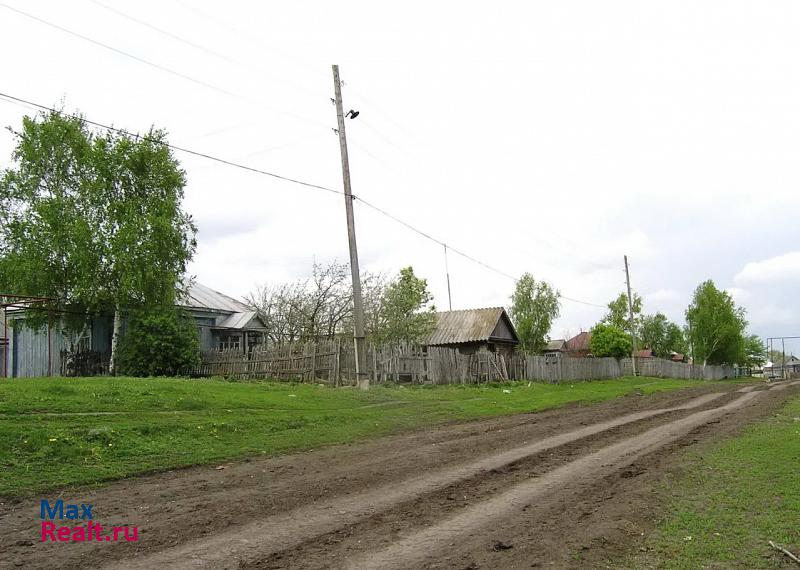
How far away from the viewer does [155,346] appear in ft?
85.4

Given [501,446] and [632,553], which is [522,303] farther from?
[632,553]

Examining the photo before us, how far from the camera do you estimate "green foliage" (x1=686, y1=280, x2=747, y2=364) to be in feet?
245

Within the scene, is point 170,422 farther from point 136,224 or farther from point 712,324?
point 712,324

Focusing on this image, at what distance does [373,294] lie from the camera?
3356 centimetres

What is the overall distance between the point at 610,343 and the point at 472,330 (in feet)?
82.7

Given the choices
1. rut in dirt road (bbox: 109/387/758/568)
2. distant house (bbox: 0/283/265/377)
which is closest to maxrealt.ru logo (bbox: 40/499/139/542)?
rut in dirt road (bbox: 109/387/758/568)

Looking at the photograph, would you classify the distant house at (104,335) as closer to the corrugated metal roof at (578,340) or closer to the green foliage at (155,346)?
the green foliage at (155,346)

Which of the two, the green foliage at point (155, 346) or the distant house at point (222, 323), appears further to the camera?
the distant house at point (222, 323)

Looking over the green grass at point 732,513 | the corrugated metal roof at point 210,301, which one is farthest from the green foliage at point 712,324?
the green grass at point 732,513

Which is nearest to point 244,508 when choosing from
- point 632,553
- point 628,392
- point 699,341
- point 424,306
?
point 632,553

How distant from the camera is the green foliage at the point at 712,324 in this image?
74.8 m

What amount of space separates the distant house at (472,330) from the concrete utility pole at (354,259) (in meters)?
18.7

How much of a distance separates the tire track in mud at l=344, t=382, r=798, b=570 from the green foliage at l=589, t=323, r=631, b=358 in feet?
163

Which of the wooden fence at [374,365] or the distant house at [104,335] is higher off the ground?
the distant house at [104,335]
